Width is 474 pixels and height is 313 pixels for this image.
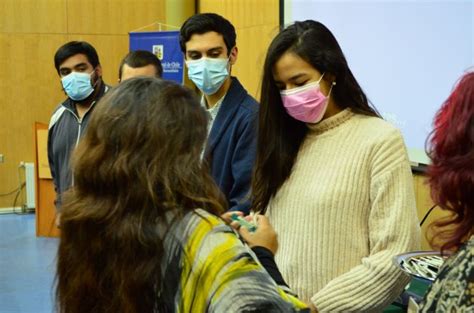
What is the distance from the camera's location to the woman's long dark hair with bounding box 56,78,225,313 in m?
1.21

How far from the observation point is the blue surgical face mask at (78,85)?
145 inches

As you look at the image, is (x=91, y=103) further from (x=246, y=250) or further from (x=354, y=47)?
(x=246, y=250)

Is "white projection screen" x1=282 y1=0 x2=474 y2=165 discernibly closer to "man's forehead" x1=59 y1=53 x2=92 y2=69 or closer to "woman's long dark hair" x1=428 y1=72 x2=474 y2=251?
"man's forehead" x1=59 y1=53 x2=92 y2=69

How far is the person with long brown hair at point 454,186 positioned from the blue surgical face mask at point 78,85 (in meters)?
2.75

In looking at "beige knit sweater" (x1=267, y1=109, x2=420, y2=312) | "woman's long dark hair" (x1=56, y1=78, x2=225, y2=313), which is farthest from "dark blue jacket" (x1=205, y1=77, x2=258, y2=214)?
"woman's long dark hair" (x1=56, y1=78, x2=225, y2=313)

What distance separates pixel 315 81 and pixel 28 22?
695cm

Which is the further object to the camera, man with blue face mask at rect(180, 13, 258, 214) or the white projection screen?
the white projection screen

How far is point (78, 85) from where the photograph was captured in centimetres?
370

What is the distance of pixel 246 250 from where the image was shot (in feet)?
4.05

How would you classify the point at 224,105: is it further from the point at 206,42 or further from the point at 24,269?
the point at 24,269

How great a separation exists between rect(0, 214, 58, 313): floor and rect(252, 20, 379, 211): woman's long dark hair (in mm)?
2432

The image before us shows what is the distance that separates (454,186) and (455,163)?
41 millimetres

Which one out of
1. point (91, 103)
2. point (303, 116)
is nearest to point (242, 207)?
point (303, 116)

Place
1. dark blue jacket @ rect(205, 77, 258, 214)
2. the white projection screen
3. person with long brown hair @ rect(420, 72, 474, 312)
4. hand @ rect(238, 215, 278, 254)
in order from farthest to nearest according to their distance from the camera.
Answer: the white projection screen, dark blue jacket @ rect(205, 77, 258, 214), hand @ rect(238, 215, 278, 254), person with long brown hair @ rect(420, 72, 474, 312)
